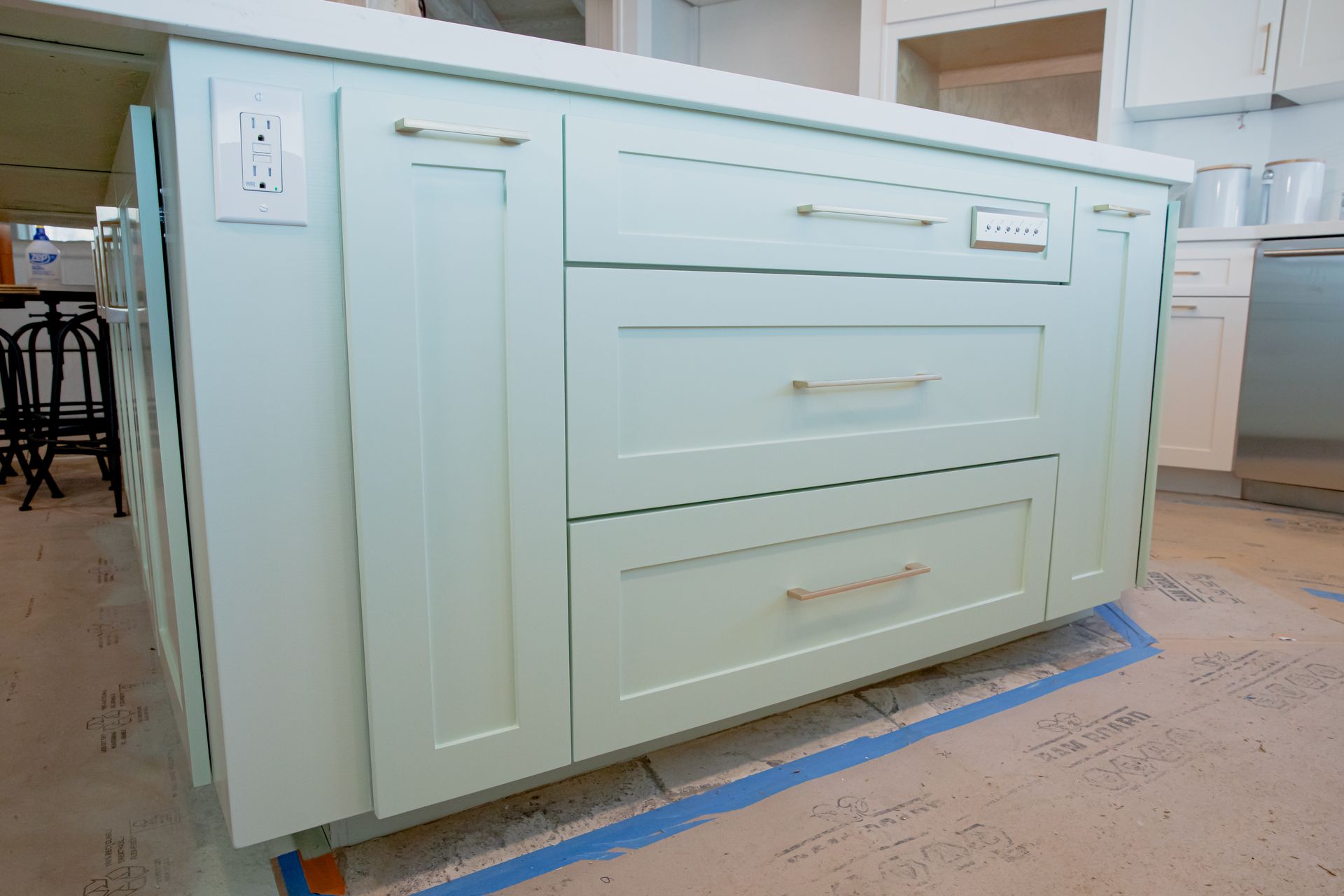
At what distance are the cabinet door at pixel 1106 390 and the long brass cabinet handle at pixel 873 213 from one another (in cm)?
36

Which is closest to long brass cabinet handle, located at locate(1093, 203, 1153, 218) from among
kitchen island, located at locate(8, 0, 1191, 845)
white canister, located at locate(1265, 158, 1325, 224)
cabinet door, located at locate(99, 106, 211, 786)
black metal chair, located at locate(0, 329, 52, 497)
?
kitchen island, located at locate(8, 0, 1191, 845)

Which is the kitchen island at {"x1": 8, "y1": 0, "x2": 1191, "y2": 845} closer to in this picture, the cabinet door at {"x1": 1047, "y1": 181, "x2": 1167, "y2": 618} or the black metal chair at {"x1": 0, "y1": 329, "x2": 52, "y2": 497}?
the cabinet door at {"x1": 1047, "y1": 181, "x2": 1167, "y2": 618}

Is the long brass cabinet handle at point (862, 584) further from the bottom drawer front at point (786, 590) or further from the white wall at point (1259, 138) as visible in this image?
the white wall at point (1259, 138)

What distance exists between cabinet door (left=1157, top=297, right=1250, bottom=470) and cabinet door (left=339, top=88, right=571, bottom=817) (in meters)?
2.58

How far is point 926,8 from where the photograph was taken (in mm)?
2979

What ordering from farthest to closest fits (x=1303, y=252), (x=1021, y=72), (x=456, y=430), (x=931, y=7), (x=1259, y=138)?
(x=1021, y=72) → (x=1259, y=138) → (x=931, y=7) → (x=1303, y=252) → (x=456, y=430)

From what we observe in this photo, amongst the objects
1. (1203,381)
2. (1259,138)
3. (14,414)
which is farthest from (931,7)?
(14,414)

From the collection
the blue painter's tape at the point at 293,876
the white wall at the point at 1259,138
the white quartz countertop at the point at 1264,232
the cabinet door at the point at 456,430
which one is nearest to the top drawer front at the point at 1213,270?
the white quartz countertop at the point at 1264,232

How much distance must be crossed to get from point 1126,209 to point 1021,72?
7.03ft

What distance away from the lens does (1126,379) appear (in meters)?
1.52

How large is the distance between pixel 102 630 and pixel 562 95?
4.94 ft

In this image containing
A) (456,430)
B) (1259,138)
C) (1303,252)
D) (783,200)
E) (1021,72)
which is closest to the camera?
(456,430)

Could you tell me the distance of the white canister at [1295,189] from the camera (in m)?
2.88

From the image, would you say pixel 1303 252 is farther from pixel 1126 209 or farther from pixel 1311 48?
pixel 1126 209
